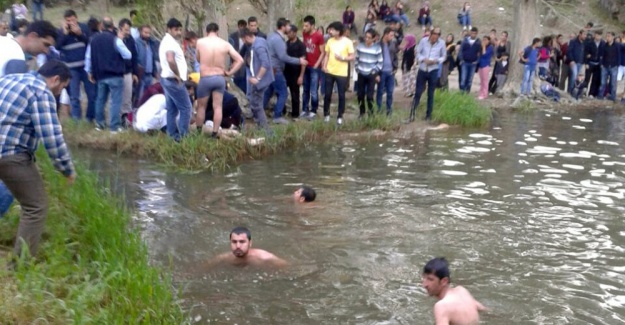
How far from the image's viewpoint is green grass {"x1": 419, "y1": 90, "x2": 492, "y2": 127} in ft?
47.8

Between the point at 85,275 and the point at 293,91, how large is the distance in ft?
28.2

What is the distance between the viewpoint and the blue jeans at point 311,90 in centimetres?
1398

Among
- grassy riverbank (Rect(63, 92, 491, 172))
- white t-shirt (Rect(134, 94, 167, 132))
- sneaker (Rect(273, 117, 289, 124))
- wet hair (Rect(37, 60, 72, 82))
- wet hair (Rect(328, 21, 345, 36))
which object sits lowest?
grassy riverbank (Rect(63, 92, 491, 172))

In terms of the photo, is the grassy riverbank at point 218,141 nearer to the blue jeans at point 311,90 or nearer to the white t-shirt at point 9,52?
the blue jeans at point 311,90

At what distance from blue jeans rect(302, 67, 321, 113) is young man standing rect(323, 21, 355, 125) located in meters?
0.79

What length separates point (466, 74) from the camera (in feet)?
58.1

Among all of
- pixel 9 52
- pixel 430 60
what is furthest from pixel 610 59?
pixel 9 52

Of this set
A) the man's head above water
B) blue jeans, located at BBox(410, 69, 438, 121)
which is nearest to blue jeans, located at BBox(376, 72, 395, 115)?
blue jeans, located at BBox(410, 69, 438, 121)

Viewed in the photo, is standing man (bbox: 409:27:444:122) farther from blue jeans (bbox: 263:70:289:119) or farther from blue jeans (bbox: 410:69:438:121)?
blue jeans (bbox: 263:70:289:119)

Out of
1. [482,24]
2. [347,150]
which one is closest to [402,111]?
[347,150]

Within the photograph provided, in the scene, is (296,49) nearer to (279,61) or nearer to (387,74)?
(279,61)

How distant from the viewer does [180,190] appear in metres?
9.74

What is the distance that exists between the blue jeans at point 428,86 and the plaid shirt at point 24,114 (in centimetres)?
975

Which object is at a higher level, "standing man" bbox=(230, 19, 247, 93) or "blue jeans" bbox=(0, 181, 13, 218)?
"standing man" bbox=(230, 19, 247, 93)
